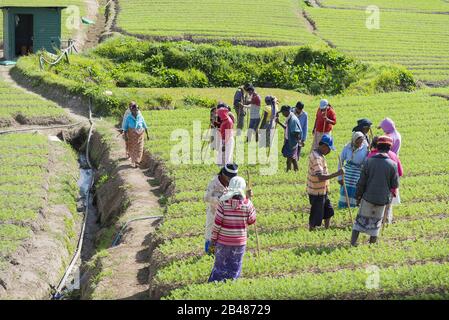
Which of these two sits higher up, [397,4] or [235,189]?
[397,4]

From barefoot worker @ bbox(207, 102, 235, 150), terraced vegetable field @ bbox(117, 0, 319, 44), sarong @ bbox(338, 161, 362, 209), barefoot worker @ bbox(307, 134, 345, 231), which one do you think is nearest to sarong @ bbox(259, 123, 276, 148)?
barefoot worker @ bbox(207, 102, 235, 150)

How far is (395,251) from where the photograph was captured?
14.0 metres

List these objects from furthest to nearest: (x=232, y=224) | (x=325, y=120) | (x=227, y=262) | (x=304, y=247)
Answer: (x=325, y=120) → (x=304, y=247) → (x=227, y=262) → (x=232, y=224)

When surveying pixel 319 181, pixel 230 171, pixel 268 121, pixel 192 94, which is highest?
pixel 230 171

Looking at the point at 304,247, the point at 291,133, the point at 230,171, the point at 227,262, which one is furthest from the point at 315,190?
the point at 291,133

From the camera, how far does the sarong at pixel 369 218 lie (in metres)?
13.8

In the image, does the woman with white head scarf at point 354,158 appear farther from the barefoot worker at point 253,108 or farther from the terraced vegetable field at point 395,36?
the terraced vegetable field at point 395,36

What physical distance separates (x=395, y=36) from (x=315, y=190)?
3925 centimetres

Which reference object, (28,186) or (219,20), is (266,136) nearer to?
(28,186)

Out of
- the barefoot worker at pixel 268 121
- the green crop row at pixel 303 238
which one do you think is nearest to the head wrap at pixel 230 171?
the green crop row at pixel 303 238

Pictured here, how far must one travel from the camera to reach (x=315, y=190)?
583 inches

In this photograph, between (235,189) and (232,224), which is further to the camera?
(232,224)

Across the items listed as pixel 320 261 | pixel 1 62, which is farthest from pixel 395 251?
pixel 1 62
